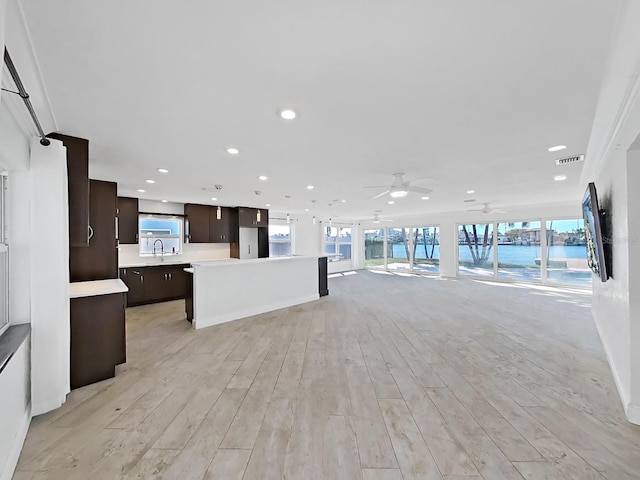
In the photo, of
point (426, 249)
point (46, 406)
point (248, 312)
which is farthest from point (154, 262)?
point (426, 249)

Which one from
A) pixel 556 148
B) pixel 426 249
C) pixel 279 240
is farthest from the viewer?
pixel 426 249

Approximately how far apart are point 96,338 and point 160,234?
14.9ft

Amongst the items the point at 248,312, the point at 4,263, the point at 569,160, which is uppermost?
the point at 569,160

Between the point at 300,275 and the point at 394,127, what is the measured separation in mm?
4344

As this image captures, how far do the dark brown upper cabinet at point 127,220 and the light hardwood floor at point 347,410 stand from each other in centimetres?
256

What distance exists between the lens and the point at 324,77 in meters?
1.79

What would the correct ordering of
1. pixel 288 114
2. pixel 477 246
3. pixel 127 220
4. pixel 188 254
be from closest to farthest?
pixel 288 114 → pixel 127 220 → pixel 188 254 → pixel 477 246

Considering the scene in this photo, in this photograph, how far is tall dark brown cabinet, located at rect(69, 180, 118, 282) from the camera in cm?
391

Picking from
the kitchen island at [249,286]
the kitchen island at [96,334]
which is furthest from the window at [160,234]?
the kitchen island at [96,334]

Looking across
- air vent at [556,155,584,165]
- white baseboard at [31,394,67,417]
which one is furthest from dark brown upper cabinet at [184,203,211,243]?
air vent at [556,155,584,165]

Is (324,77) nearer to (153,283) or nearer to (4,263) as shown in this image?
(4,263)

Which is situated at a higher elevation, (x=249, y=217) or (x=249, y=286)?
(x=249, y=217)

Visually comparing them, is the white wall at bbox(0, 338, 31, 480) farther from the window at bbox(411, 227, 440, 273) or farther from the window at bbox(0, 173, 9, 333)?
the window at bbox(411, 227, 440, 273)

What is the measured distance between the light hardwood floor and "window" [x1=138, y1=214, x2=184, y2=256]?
2.86m
